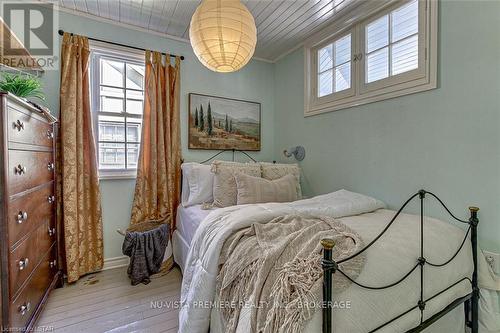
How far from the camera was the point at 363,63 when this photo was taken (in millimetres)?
2143

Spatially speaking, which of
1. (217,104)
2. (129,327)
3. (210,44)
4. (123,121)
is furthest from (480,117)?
(123,121)

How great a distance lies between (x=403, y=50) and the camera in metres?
1.86

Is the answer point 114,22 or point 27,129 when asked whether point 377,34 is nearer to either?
point 114,22

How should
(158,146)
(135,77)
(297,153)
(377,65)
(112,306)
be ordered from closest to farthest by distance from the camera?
(112,306), (377,65), (158,146), (135,77), (297,153)

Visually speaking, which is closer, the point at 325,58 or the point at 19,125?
the point at 19,125

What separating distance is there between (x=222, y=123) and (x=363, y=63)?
1.62 meters

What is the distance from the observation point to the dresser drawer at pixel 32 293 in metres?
1.22

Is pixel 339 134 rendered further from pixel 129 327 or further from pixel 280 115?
pixel 129 327

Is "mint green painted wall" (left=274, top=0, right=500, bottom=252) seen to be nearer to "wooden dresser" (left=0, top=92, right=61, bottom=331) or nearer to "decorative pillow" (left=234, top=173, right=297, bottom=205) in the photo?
"decorative pillow" (left=234, top=173, right=297, bottom=205)

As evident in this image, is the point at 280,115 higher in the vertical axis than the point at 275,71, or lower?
lower

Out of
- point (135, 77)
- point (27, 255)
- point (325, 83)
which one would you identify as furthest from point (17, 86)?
point (325, 83)

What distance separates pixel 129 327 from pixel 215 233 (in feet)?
3.10

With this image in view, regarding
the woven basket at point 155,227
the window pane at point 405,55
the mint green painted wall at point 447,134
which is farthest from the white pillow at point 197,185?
the window pane at point 405,55

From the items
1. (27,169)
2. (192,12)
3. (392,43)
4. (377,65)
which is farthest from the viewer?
(192,12)
